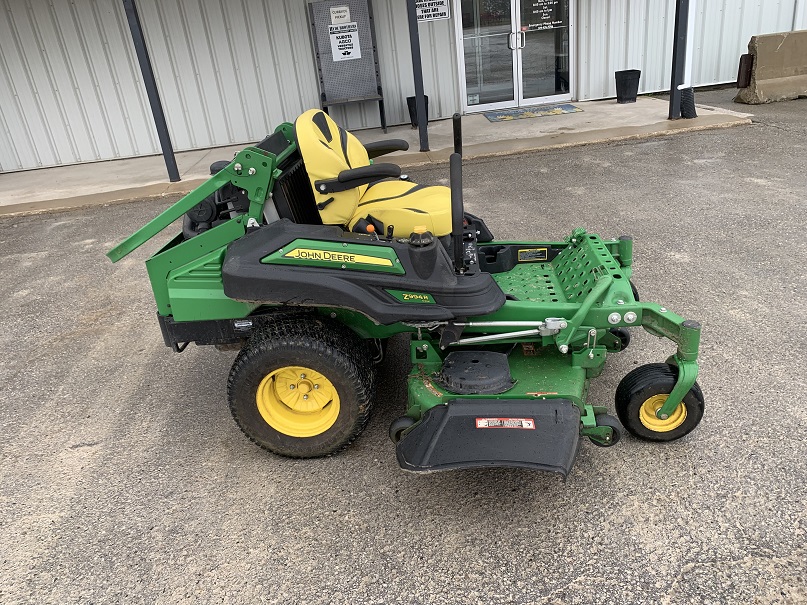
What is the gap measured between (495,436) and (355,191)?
123 centimetres

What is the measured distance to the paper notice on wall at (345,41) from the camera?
9.30 metres

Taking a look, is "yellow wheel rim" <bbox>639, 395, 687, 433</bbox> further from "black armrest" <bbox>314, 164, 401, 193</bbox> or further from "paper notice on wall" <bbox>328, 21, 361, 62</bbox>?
"paper notice on wall" <bbox>328, 21, 361, 62</bbox>

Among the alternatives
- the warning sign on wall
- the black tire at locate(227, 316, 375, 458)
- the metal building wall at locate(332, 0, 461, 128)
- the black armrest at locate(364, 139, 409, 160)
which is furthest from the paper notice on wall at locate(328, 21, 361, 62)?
the black tire at locate(227, 316, 375, 458)

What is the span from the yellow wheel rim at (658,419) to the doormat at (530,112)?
303 inches

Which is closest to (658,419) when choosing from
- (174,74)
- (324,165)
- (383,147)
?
(324,165)

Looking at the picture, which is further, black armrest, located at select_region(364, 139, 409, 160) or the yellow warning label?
black armrest, located at select_region(364, 139, 409, 160)

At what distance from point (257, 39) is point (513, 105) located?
13.8 feet

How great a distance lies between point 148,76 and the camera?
294 inches

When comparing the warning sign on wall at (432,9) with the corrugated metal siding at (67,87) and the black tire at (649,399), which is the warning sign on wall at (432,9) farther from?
the black tire at (649,399)

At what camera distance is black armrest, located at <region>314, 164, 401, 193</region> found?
266 centimetres

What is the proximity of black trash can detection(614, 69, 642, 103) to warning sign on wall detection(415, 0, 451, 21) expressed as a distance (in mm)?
2906

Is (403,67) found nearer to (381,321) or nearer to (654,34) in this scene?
(654,34)

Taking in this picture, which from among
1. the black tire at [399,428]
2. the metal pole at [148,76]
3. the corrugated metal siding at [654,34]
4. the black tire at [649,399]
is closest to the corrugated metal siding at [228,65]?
the metal pole at [148,76]

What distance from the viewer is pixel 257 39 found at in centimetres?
955
